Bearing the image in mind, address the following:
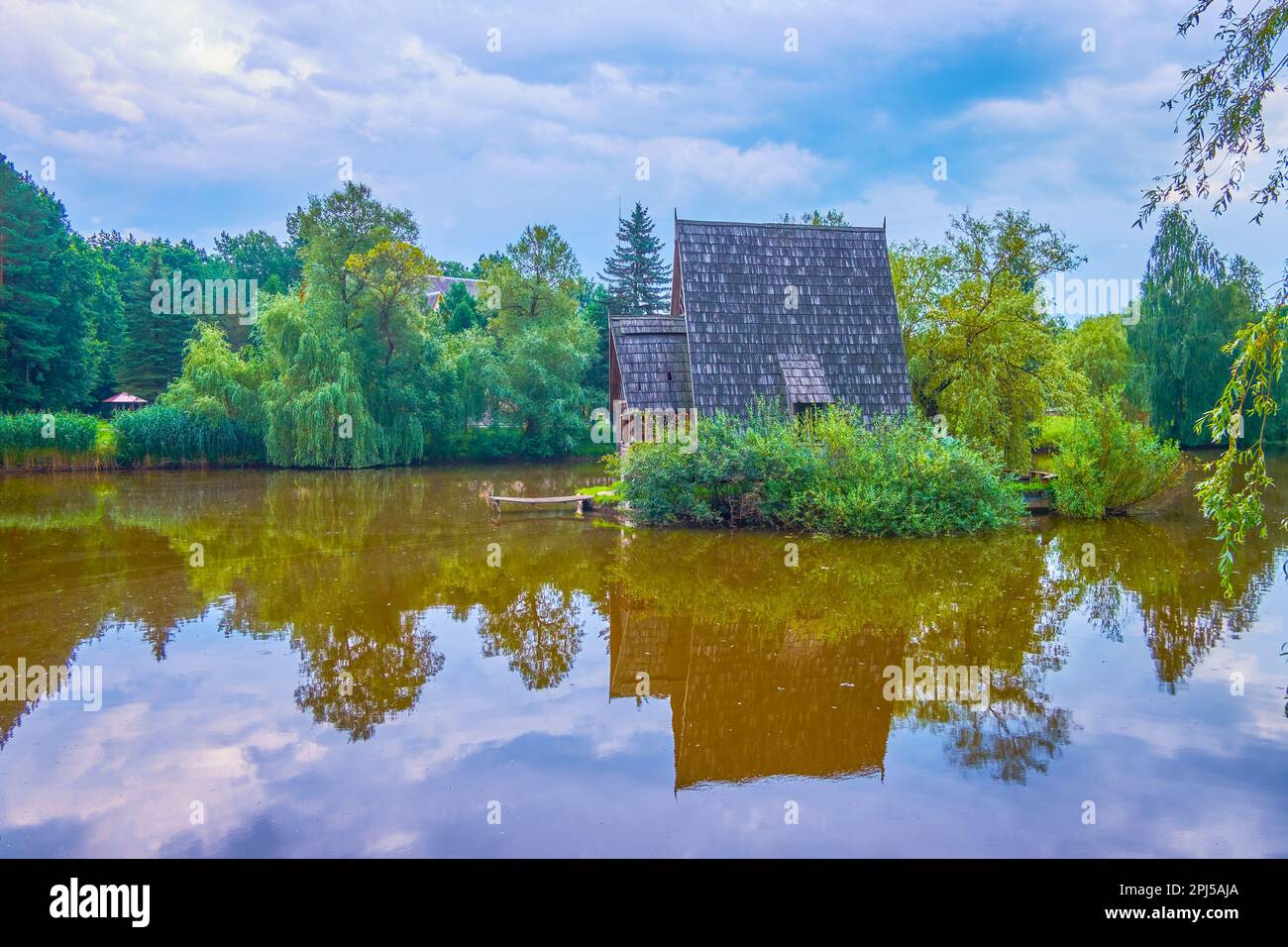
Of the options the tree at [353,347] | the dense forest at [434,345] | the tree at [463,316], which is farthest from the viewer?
the tree at [463,316]

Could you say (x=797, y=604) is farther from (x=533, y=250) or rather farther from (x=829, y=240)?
(x=533, y=250)

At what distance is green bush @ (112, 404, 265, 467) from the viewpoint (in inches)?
1261

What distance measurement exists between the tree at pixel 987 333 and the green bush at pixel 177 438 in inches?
958

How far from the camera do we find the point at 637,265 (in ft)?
188

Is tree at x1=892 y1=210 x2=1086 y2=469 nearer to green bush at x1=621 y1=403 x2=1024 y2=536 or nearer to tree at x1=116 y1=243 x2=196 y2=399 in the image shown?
green bush at x1=621 y1=403 x2=1024 y2=536

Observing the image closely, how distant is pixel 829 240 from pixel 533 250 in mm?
20155

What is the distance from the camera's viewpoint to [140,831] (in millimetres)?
5926

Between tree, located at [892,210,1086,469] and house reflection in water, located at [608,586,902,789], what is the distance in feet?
43.7

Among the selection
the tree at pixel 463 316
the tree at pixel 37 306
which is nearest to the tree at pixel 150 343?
the tree at pixel 37 306

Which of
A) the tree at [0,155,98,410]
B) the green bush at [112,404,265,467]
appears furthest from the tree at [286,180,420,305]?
the tree at [0,155,98,410]

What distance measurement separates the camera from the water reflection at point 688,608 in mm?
7879

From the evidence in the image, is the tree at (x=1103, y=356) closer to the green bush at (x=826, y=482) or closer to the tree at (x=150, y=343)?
the green bush at (x=826, y=482)

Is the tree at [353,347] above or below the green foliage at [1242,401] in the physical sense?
above
